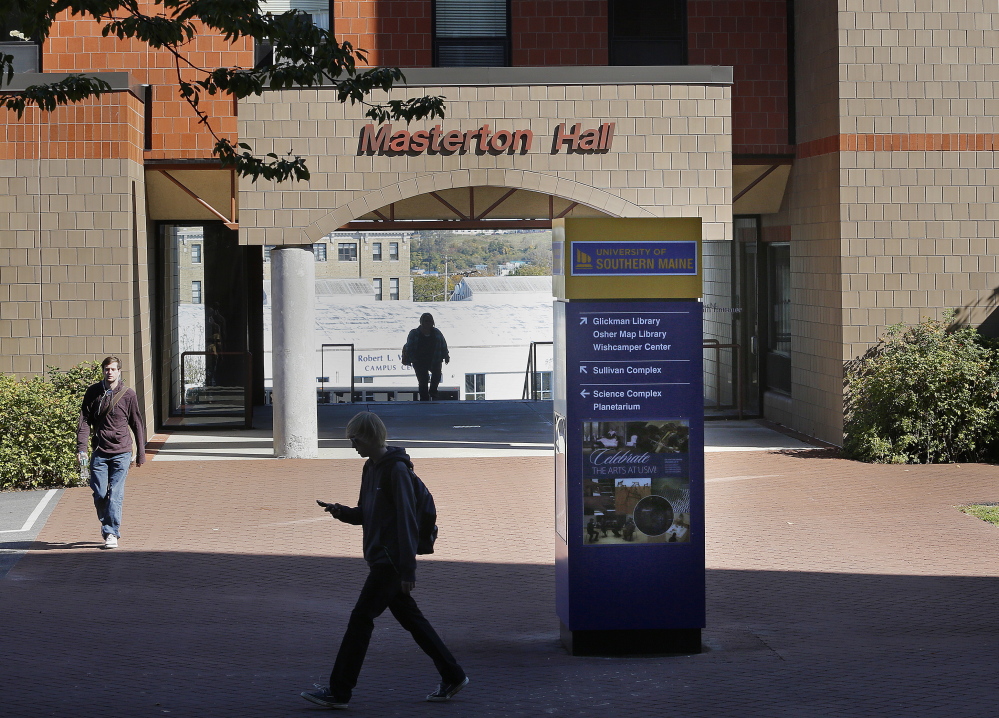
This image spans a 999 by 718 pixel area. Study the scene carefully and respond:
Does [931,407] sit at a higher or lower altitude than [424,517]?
lower

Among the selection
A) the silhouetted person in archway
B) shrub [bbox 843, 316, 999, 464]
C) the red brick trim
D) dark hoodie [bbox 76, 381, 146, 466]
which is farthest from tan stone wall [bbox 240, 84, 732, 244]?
the silhouetted person in archway

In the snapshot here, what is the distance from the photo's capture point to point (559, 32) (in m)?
18.8

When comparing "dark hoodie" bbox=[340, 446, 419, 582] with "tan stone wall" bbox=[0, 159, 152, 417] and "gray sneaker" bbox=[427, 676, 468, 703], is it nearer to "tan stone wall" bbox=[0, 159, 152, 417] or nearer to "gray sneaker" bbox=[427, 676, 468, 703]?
"gray sneaker" bbox=[427, 676, 468, 703]

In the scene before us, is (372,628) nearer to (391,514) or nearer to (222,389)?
(391,514)

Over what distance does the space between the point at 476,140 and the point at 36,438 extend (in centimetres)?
674

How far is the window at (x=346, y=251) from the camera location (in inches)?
1320

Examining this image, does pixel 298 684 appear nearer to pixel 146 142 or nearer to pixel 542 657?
pixel 542 657

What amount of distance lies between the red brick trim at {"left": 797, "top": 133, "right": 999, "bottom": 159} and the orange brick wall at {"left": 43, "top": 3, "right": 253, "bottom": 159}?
854cm

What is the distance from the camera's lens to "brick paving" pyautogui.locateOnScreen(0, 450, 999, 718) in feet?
23.4

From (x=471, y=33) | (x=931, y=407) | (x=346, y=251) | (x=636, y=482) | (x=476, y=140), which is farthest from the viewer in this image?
(x=346, y=251)

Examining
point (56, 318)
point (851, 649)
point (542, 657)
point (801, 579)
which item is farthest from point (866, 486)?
point (56, 318)

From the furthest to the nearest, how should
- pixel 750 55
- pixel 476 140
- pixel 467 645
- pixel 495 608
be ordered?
pixel 750 55 → pixel 476 140 → pixel 495 608 → pixel 467 645

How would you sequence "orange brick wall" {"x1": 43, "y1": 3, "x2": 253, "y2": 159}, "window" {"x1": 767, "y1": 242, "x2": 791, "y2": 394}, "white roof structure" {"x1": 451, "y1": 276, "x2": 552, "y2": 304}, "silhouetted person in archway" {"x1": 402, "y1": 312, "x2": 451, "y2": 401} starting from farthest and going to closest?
"white roof structure" {"x1": 451, "y1": 276, "x2": 552, "y2": 304}
"silhouetted person in archway" {"x1": 402, "y1": 312, "x2": 451, "y2": 401}
"window" {"x1": 767, "y1": 242, "x2": 791, "y2": 394}
"orange brick wall" {"x1": 43, "y1": 3, "x2": 253, "y2": 159}

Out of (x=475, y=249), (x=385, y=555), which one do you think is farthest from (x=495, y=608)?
(x=475, y=249)
